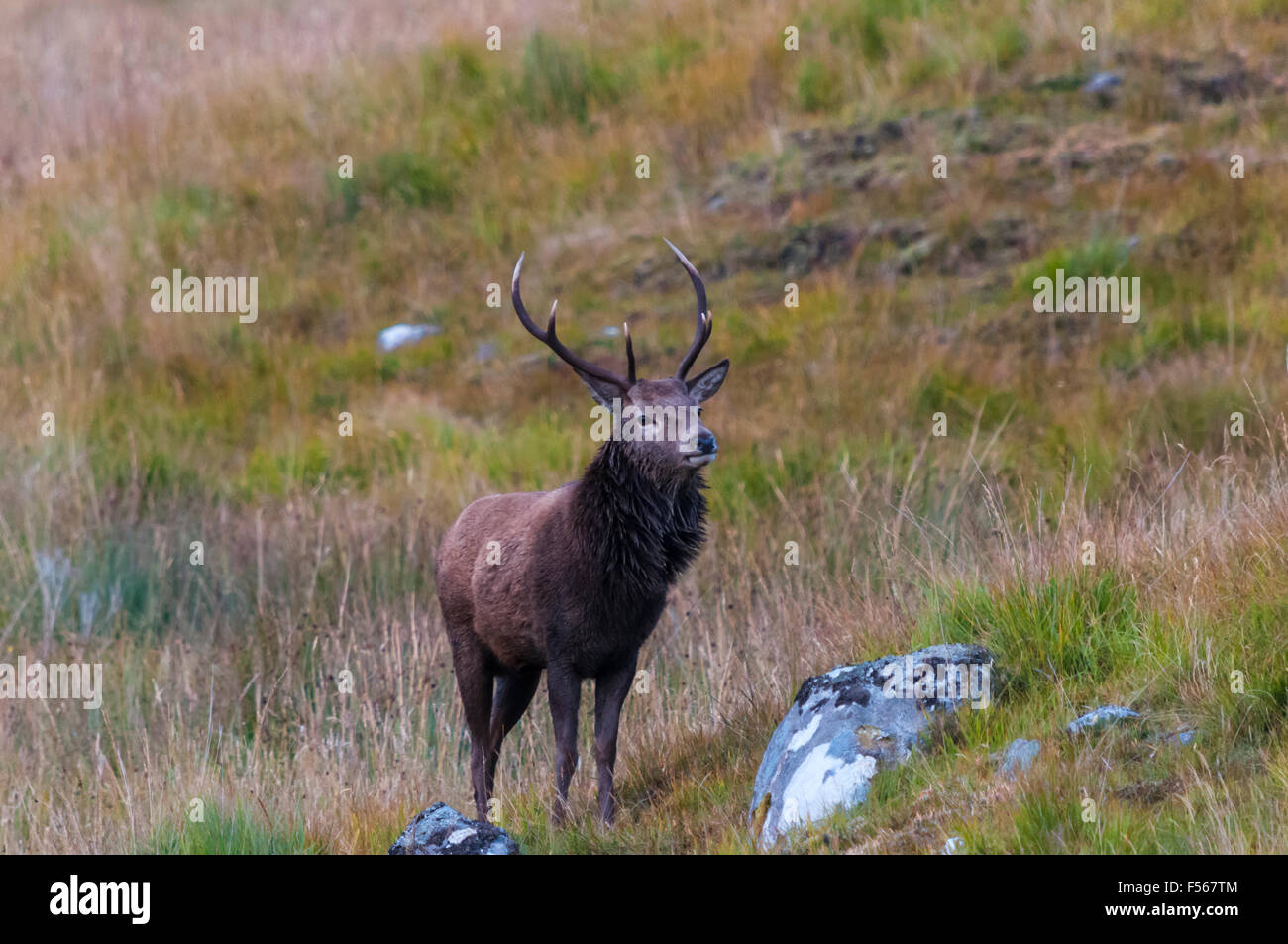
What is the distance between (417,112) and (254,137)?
1721 mm

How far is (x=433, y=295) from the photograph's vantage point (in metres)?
15.0

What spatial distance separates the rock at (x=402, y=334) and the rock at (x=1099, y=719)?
969 cm

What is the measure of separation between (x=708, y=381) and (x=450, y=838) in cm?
233

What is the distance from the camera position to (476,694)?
7000 millimetres

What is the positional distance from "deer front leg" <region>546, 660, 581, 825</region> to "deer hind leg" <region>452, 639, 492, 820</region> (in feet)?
1.97

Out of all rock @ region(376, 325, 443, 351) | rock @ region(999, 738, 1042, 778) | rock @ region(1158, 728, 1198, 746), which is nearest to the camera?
rock @ region(999, 738, 1042, 778)

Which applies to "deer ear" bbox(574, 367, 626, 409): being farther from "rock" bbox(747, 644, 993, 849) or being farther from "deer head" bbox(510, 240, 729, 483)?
"rock" bbox(747, 644, 993, 849)

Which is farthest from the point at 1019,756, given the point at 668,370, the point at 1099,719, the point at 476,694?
the point at 668,370

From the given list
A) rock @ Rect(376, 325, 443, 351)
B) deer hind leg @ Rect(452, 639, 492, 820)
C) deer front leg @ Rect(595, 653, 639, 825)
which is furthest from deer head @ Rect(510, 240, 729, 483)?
rock @ Rect(376, 325, 443, 351)

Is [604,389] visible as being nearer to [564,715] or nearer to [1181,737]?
[564,715]

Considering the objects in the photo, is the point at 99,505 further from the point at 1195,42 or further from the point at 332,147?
the point at 1195,42

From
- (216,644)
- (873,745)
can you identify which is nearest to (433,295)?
(216,644)

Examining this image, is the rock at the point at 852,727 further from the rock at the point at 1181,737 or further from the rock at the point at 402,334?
the rock at the point at 402,334

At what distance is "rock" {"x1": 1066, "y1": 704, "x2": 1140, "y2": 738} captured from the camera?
18.0 ft
